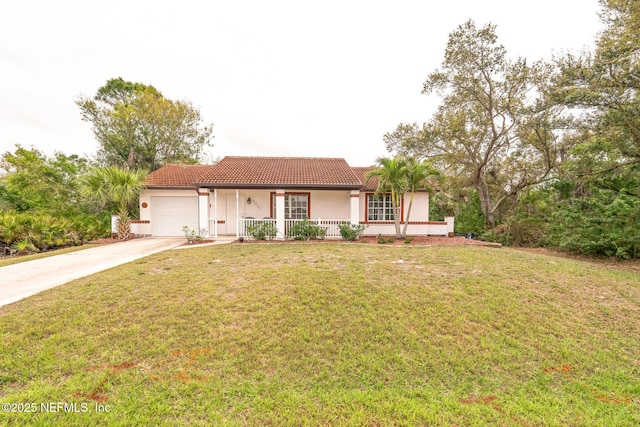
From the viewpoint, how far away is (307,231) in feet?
37.9

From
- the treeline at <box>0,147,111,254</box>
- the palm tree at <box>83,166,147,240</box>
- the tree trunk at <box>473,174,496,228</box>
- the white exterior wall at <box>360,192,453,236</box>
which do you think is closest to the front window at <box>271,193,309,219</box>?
the white exterior wall at <box>360,192,453,236</box>

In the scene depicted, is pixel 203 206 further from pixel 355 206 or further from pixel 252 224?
pixel 355 206

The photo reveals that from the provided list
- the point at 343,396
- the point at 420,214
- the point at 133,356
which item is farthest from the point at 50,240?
the point at 420,214

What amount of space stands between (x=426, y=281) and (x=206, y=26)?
54.6ft

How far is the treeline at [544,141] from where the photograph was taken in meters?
8.71

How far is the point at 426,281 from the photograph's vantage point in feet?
18.2

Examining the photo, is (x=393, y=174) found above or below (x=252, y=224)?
above

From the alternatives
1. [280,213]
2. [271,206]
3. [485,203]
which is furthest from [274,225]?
[485,203]

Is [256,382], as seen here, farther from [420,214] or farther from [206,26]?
[206,26]

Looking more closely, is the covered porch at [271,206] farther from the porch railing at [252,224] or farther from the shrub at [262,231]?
the shrub at [262,231]

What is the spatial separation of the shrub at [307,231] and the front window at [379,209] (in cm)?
370

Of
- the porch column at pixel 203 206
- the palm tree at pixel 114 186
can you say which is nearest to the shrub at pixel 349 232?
the porch column at pixel 203 206

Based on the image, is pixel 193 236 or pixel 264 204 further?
pixel 264 204

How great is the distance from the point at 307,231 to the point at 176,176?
9.39m
